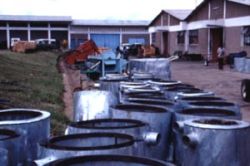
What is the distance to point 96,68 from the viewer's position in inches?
812

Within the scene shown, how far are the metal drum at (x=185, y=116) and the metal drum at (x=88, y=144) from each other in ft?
2.64

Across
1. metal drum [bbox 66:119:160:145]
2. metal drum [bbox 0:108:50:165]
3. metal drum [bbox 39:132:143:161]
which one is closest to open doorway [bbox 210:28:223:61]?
metal drum [bbox 66:119:160:145]

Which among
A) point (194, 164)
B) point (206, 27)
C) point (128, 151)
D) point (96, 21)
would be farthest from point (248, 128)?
point (96, 21)

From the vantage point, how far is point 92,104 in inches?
212

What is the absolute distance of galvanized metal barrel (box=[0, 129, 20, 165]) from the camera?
10.3 ft

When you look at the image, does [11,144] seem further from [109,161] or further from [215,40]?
[215,40]

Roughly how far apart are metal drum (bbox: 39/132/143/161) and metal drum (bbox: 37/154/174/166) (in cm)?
14

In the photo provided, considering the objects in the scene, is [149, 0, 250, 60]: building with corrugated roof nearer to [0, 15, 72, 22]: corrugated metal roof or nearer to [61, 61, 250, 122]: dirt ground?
[61, 61, 250, 122]: dirt ground

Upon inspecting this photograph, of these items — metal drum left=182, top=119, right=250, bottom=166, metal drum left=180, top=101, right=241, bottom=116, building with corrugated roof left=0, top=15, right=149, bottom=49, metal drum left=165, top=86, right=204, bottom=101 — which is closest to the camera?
metal drum left=182, top=119, right=250, bottom=166

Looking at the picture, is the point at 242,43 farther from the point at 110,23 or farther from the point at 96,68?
the point at 110,23

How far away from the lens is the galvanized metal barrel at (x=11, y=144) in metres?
3.14

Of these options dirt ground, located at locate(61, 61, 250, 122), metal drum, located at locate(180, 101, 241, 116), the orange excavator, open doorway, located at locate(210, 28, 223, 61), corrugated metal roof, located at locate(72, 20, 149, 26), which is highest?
corrugated metal roof, located at locate(72, 20, 149, 26)

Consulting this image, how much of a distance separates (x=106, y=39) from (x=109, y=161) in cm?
6311

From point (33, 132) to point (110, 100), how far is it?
197 centimetres
